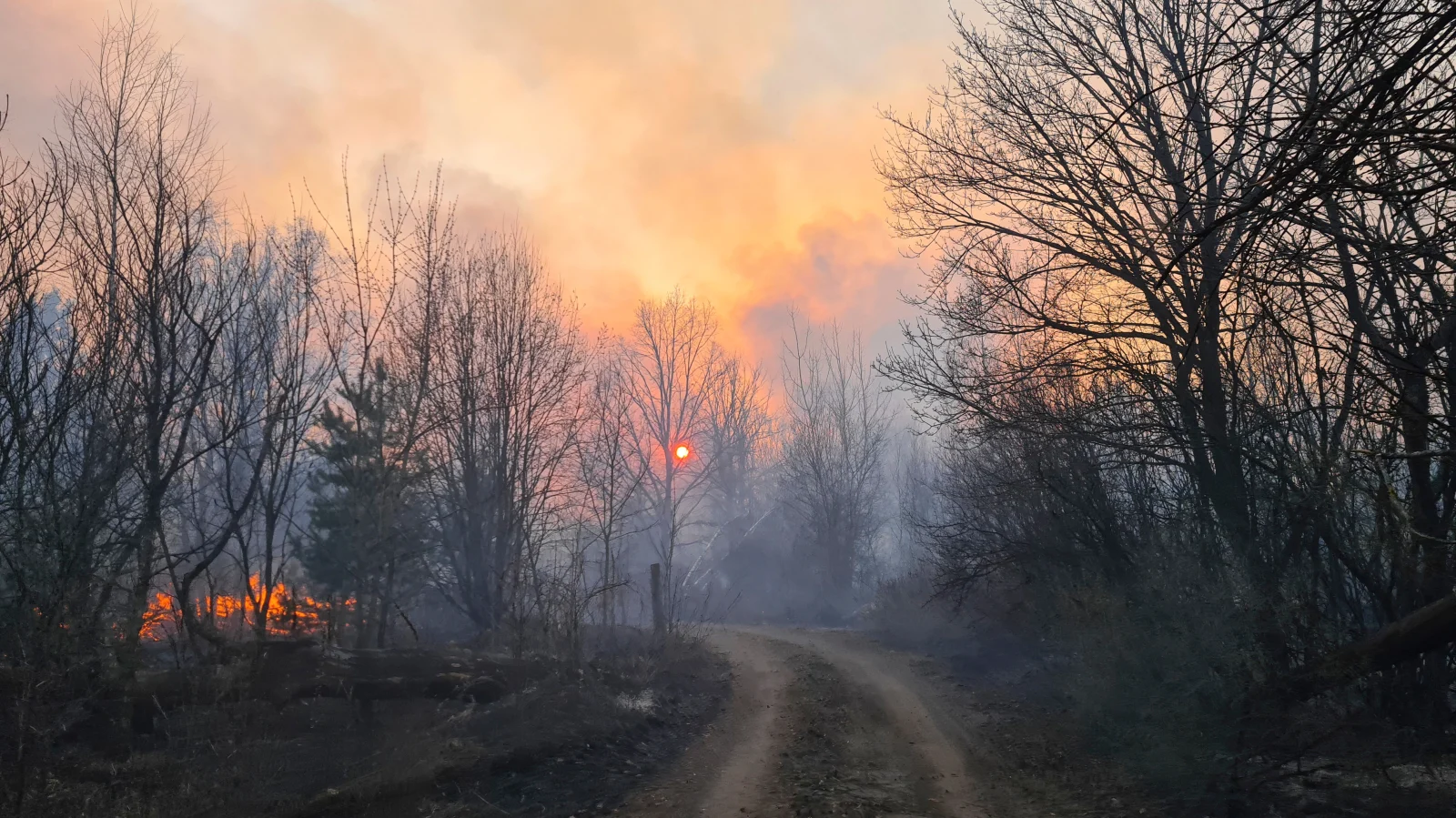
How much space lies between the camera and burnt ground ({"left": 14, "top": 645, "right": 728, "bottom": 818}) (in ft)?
23.1

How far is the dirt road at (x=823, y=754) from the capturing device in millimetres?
8398

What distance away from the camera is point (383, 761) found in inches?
333

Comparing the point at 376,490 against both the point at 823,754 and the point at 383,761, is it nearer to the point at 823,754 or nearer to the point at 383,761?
the point at 383,761

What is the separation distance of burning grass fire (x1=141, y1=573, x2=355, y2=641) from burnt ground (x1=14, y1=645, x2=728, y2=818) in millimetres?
2140

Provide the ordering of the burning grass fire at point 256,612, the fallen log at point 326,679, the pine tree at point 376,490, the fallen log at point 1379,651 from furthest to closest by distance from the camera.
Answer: the pine tree at point 376,490 < the burning grass fire at point 256,612 < the fallen log at point 326,679 < the fallen log at point 1379,651

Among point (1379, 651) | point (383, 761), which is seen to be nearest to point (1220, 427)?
point (1379, 651)

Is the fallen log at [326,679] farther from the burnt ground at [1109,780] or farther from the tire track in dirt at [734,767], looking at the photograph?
the burnt ground at [1109,780]

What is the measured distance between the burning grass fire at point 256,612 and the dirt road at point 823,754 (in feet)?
19.3

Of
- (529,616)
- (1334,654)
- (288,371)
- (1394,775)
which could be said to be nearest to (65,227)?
(288,371)

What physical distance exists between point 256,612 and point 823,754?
9725 mm

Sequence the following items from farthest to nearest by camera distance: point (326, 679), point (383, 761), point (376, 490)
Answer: point (376, 490)
point (326, 679)
point (383, 761)

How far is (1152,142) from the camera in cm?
998

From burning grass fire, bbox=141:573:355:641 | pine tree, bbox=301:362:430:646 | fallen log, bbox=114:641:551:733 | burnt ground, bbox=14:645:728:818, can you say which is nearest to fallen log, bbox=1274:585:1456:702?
burnt ground, bbox=14:645:728:818

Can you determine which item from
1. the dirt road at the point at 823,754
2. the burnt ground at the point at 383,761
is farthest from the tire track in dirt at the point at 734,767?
the burnt ground at the point at 383,761
